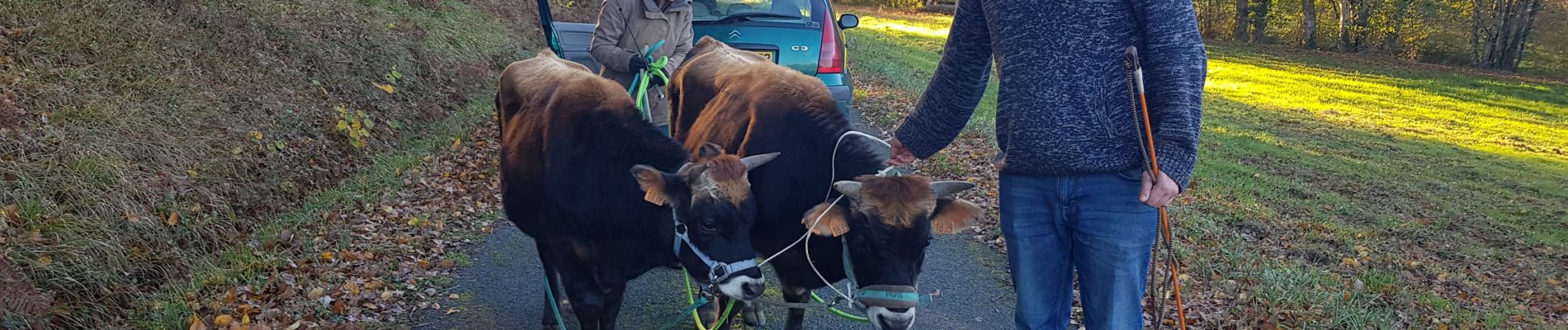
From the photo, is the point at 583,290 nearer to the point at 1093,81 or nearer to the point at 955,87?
the point at 955,87

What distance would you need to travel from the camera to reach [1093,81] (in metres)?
2.74

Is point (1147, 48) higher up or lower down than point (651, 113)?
higher up

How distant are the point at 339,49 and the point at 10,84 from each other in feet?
12.2

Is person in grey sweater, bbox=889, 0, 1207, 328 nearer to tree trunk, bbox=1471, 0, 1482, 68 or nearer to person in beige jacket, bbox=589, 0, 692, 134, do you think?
person in beige jacket, bbox=589, 0, 692, 134

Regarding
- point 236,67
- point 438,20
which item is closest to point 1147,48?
point 236,67

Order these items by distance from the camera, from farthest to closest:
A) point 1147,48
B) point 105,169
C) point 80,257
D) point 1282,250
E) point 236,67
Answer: point 236,67 → point 1282,250 → point 105,169 → point 80,257 → point 1147,48

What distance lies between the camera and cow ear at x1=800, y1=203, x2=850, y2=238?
12.3 ft

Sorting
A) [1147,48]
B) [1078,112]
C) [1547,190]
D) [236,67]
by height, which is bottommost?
[1547,190]

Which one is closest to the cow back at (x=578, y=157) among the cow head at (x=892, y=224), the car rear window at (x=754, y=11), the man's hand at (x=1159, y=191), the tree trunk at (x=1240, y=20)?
the cow head at (x=892, y=224)

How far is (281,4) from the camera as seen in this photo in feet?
31.5

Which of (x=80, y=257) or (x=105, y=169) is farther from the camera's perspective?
(x=105, y=169)

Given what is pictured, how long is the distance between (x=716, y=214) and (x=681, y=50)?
10.0 ft

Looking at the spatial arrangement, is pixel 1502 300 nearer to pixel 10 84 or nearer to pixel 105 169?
pixel 105 169

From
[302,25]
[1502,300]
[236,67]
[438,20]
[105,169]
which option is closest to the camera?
[105,169]
